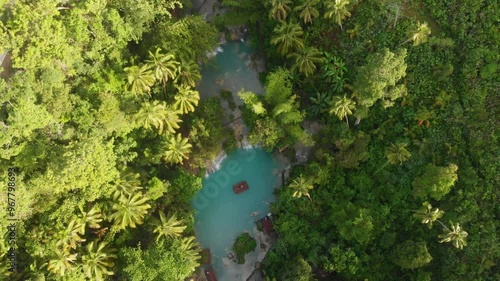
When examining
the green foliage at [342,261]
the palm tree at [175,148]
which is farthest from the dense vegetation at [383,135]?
the palm tree at [175,148]

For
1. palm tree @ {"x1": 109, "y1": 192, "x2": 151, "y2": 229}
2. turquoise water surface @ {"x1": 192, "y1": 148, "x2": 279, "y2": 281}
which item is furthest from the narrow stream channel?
palm tree @ {"x1": 109, "y1": 192, "x2": 151, "y2": 229}

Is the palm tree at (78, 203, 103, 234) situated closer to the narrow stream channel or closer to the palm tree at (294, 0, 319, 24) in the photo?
the narrow stream channel

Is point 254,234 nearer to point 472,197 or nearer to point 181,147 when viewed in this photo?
point 181,147

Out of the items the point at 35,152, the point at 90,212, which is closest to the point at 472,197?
the point at 90,212

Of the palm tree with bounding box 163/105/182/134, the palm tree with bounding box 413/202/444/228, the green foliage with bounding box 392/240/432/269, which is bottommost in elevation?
the green foliage with bounding box 392/240/432/269

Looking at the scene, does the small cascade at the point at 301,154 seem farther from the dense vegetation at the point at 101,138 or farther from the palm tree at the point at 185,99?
the palm tree at the point at 185,99
